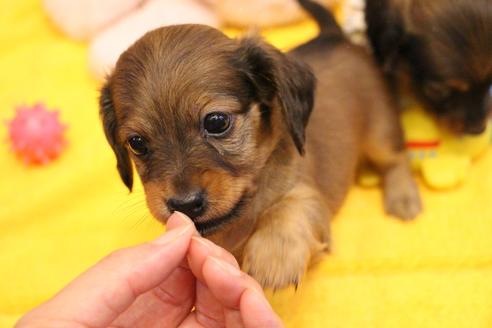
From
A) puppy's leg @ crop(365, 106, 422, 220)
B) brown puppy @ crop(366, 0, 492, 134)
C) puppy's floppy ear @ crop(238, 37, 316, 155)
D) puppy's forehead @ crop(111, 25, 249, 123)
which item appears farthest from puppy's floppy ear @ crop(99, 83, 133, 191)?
brown puppy @ crop(366, 0, 492, 134)

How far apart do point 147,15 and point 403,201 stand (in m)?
1.61

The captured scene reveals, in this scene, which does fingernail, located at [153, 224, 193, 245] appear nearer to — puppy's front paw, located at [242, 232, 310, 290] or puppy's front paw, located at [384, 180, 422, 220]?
puppy's front paw, located at [242, 232, 310, 290]

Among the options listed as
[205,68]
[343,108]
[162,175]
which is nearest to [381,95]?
[343,108]

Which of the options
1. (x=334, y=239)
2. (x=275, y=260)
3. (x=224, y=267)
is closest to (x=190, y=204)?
(x=224, y=267)

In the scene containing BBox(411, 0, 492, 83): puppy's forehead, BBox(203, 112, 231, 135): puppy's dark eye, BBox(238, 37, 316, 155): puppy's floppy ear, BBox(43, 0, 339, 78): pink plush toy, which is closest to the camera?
BBox(203, 112, 231, 135): puppy's dark eye

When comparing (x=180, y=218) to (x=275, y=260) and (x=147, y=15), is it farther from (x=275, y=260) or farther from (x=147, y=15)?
(x=147, y=15)

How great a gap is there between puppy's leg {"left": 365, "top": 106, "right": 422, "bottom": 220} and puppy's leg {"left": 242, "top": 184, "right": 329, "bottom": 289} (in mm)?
510

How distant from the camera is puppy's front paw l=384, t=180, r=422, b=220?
2293mm

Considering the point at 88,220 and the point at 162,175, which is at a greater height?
the point at 162,175

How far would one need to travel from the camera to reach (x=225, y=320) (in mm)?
1507

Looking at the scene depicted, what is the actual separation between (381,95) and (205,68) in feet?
3.44

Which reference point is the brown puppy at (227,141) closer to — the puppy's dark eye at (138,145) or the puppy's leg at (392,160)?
the puppy's dark eye at (138,145)

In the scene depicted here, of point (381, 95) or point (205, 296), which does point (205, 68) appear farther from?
point (381, 95)

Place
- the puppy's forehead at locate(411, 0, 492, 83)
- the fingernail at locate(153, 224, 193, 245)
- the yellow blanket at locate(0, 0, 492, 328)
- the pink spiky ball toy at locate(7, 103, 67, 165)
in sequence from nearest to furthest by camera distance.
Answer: the fingernail at locate(153, 224, 193, 245)
the yellow blanket at locate(0, 0, 492, 328)
the puppy's forehead at locate(411, 0, 492, 83)
the pink spiky ball toy at locate(7, 103, 67, 165)
